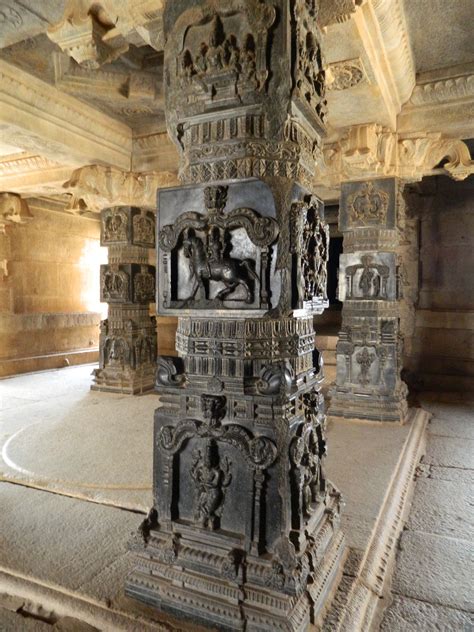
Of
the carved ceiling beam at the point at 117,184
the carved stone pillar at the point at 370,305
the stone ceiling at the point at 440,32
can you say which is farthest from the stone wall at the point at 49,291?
the stone ceiling at the point at 440,32

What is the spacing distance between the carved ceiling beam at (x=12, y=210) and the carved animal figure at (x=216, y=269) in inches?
281

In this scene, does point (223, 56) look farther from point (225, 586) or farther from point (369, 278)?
point (369, 278)

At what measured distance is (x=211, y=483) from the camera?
76.0 inches

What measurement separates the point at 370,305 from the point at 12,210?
6.57 m

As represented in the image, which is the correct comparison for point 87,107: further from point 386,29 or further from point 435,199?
point 435,199

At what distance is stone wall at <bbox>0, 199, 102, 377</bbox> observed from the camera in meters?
8.23

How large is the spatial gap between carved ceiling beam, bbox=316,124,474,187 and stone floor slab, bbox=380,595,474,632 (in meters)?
3.84

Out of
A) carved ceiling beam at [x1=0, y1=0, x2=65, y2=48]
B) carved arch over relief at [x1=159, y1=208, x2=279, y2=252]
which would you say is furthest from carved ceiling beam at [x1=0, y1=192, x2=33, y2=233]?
carved arch over relief at [x1=159, y1=208, x2=279, y2=252]

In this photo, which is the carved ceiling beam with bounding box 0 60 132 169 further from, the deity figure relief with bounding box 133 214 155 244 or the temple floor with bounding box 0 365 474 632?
the temple floor with bounding box 0 365 474 632

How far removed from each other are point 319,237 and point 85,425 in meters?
3.78

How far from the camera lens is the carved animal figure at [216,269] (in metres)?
1.89

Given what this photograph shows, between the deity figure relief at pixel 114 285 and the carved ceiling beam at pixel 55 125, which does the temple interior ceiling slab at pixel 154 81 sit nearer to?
the carved ceiling beam at pixel 55 125

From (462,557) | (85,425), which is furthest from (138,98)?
(462,557)

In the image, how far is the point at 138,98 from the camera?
171 inches
